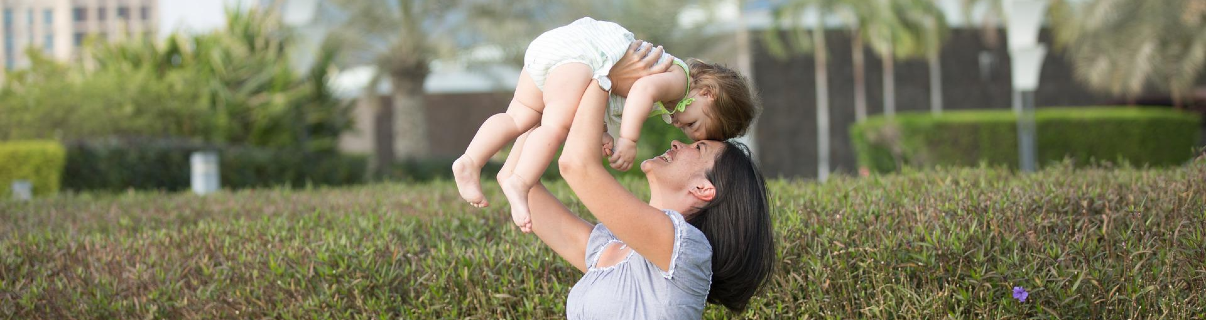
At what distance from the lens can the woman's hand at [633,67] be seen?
2568 millimetres

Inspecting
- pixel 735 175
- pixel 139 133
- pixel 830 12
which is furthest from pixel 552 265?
pixel 830 12

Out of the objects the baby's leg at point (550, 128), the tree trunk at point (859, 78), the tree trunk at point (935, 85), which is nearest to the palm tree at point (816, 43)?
the tree trunk at point (859, 78)

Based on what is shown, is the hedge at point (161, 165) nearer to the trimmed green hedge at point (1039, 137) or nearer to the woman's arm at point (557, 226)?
the trimmed green hedge at point (1039, 137)

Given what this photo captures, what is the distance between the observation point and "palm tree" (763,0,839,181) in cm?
2284

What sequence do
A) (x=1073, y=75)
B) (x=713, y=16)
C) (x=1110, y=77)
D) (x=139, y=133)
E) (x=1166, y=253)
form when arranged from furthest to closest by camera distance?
(x=1073, y=75) → (x=1110, y=77) → (x=713, y=16) → (x=139, y=133) → (x=1166, y=253)

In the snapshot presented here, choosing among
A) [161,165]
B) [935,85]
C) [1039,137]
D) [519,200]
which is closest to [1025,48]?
[1039,137]

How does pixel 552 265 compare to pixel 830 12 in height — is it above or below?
below

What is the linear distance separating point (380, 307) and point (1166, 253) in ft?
7.42

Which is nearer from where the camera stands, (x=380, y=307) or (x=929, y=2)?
(x=380, y=307)

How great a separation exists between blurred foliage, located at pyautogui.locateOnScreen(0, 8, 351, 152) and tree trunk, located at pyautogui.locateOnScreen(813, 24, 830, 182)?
10.4 m

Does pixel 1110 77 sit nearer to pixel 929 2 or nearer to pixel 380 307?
pixel 929 2

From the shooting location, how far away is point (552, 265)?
3.56 metres

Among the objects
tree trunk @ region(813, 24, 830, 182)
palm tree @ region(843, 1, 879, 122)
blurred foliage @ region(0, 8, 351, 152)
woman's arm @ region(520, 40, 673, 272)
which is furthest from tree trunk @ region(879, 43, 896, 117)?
woman's arm @ region(520, 40, 673, 272)

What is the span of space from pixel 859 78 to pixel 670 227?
2270 cm
